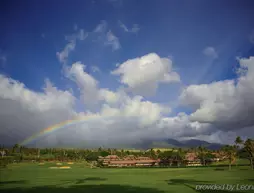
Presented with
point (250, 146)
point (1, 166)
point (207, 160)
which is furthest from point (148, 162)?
point (1, 166)

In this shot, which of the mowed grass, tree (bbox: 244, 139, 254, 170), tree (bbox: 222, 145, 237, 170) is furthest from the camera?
tree (bbox: 222, 145, 237, 170)

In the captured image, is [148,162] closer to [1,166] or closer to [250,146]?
[250,146]

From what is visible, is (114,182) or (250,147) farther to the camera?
(250,147)

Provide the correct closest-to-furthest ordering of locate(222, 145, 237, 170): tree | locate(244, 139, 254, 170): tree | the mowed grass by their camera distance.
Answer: the mowed grass < locate(244, 139, 254, 170): tree < locate(222, 145, 237, 170): tree

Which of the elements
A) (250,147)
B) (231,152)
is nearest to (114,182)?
(250,147)

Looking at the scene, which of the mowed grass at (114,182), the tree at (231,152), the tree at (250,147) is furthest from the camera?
the tree at (231,152)

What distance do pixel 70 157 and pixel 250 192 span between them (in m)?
175

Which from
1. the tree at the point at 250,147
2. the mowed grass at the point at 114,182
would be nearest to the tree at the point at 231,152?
the tree at the point at 250,147

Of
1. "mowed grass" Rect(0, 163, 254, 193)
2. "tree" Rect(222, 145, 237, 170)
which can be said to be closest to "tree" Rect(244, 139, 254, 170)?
"tree" Rect(222, 145, 237, 170)

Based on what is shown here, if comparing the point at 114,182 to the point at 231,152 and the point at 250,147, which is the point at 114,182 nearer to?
the point at 250,147

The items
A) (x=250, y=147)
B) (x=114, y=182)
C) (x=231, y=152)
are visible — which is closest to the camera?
(x=114, y=182)

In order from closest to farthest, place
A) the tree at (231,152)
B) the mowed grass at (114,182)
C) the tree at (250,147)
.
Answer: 1. the mowed grass at (114,182)
2. the tree at (250,147)
3. the tree at (231,152)

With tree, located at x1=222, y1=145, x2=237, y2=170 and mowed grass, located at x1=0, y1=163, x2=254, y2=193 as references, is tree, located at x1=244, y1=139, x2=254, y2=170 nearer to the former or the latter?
tree, located at x1=222, y1=145, x2=237, y2=170

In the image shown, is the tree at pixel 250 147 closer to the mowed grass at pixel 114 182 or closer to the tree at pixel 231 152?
the tree at pixel 231 152
